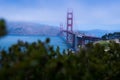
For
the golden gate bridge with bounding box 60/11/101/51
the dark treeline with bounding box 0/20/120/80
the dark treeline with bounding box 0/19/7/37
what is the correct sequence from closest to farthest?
1. the dark treeline with bounding box 0/19/7/37
2. the dark treeline with bounding box 0/20/120/80
3. the golden gate bridge with bounding box 60/11/101/51

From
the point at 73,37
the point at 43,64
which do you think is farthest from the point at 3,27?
the point at 73,37

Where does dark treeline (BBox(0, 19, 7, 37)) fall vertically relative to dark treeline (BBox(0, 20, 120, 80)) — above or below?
above

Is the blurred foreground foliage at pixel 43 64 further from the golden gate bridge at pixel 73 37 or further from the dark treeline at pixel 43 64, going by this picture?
the golden gate bridge at pixel 73 37

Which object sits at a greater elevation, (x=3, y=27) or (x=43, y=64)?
(x=3, y=27)

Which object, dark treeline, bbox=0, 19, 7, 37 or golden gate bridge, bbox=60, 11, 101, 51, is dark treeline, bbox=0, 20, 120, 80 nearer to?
dark treeline, bbox=0, 19, 7, 37

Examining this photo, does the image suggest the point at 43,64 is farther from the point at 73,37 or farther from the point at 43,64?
the point at 73,37

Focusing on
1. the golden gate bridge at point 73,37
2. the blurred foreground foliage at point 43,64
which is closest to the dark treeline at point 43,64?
the blurred foreground foliage at point 43,64

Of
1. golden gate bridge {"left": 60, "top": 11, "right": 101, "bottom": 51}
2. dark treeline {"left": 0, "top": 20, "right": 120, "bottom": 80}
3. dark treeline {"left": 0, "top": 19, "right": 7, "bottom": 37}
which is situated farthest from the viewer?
golden gate bridge {"left": 60, "top": 11, "right": 101, "bottom": 51}

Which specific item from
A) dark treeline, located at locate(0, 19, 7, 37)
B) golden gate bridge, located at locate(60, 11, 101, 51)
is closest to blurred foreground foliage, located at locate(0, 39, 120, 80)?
dark treeline, located at locate(0, 19, 7, 37)

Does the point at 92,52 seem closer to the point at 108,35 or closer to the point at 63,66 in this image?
the point at 63,66
